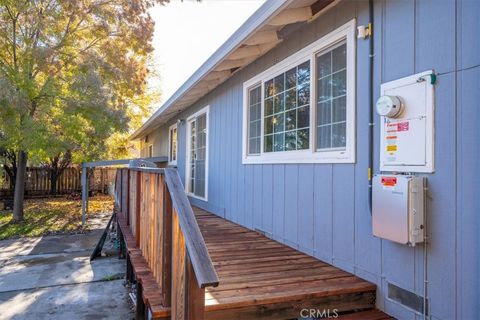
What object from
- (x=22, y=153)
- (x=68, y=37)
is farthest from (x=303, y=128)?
(x=22, y=153)

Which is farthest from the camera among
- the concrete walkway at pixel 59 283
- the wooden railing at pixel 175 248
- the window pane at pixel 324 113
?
the concrete walkway at pixel 59 283

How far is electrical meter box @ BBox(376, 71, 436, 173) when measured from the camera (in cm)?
233

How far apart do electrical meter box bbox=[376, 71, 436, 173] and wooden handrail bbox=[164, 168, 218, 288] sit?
148cm

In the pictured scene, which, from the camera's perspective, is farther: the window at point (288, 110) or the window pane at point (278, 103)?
the window pane at point (278, 103)

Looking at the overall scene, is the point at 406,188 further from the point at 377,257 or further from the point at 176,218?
the point at 176,218

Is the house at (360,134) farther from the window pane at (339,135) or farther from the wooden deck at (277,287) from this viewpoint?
the wooden deck at (277,287)

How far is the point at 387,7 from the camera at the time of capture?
275 cm

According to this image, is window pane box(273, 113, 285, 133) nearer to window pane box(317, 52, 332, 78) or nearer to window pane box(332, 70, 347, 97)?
window pane box(317, 52, 332, 78)

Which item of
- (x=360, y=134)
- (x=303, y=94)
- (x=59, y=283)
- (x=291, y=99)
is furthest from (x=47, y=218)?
(x=360, y=134)

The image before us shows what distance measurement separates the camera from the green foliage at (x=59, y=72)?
867cm

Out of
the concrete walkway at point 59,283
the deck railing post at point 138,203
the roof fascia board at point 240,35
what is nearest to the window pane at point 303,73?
the roof fascia board at point 240,35

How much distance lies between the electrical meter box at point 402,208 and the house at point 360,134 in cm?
5

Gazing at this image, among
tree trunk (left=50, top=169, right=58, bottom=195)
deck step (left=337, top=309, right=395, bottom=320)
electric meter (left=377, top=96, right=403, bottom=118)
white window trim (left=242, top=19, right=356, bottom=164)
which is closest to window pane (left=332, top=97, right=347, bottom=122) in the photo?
white window trim (left=242, top=19, right=356, bottom=164)

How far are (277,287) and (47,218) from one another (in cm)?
969
